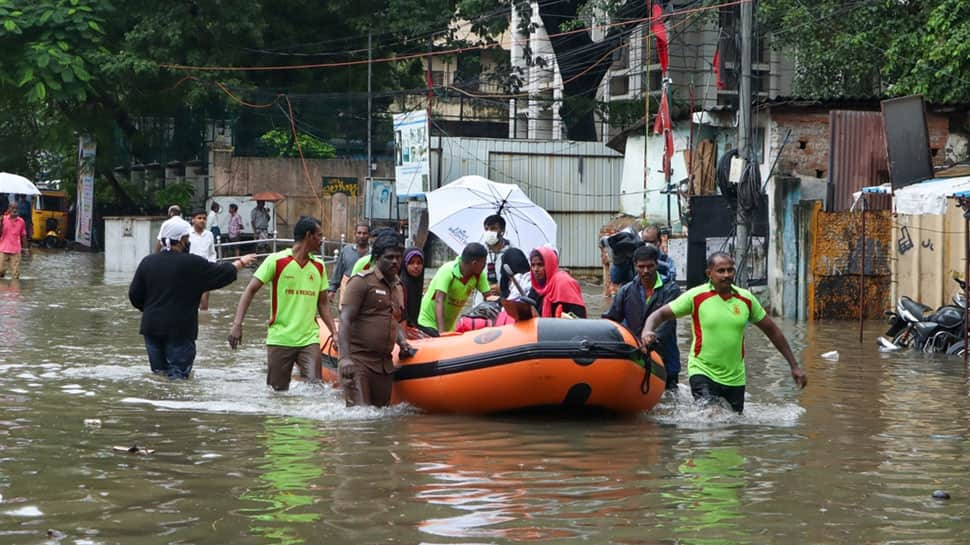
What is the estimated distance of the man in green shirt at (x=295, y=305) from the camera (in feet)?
35.1

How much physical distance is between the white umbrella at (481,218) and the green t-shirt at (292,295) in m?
6.63

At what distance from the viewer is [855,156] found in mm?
20953

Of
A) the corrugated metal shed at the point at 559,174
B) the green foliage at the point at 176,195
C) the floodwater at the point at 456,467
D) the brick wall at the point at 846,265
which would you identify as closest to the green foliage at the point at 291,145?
the green foliage at the point at 176,195

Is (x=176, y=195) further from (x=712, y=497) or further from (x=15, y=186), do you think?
(x=712, y=497)

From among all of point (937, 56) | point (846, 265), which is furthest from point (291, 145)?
point (846, 265)

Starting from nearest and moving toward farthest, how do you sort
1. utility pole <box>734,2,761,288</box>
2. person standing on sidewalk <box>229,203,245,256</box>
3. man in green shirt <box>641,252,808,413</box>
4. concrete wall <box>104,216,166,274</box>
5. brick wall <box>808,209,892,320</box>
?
man in green shirt <box>641,252,808,413</box>, utility pole <box>734,2,761,288</box>, brick wall <box>808,209,892,320</box>, concrete wall <box>104,216,166,274</box>, person standing on sidewalk <box>229,203,245,256</box>

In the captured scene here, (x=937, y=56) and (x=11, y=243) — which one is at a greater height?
(x=937, y=56)

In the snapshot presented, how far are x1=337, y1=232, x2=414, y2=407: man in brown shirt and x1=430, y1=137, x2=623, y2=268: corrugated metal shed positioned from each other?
825 inches

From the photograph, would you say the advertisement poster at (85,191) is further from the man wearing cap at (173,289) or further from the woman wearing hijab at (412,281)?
the woman wearing hijab at (412,281)

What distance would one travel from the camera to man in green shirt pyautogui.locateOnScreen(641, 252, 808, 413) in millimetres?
9398

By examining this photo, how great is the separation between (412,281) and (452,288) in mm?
337

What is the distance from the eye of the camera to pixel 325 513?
260 inches

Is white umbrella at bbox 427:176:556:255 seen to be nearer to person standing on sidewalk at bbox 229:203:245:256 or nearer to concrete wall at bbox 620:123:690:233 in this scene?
concrete wall at bbox 620:123:690:233

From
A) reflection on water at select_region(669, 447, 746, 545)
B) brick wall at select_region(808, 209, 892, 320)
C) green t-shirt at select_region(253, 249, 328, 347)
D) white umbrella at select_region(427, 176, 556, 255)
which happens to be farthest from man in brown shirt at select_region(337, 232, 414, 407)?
brick wall at select_region(808, 209, 892, 320)
